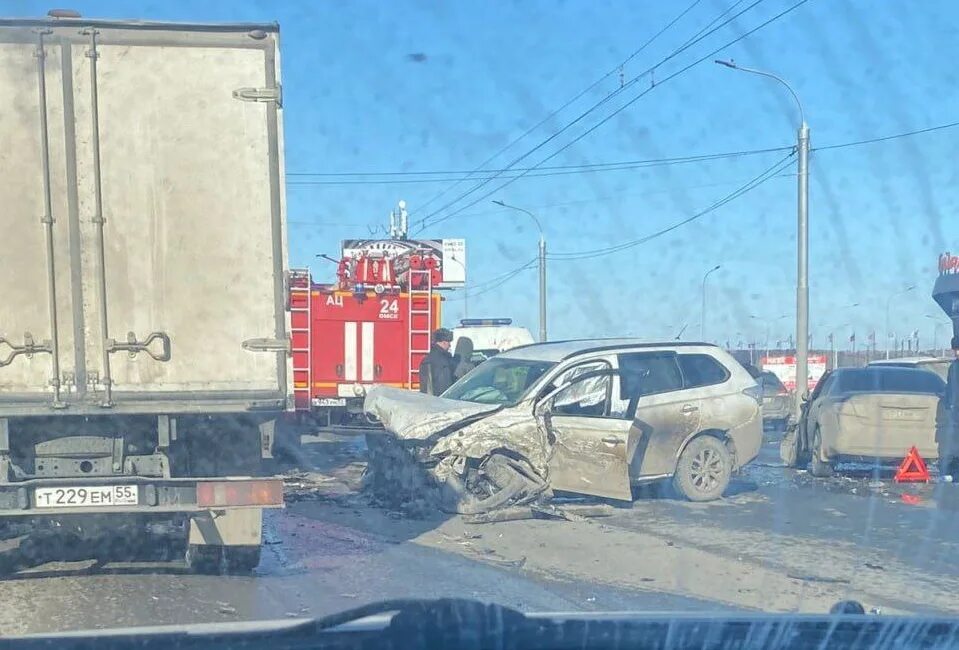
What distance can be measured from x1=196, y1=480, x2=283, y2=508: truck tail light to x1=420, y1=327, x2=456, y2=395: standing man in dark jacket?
6.12 meters

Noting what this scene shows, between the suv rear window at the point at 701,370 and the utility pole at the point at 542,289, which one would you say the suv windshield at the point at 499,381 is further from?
the utility pole at the point at 542,289

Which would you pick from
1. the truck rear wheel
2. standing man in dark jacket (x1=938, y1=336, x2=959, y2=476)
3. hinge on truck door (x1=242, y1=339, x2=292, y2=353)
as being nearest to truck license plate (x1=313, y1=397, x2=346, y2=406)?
standing man in dark jacket (x1=938, y1=336, x2=959, y2=476)

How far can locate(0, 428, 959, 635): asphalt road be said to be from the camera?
267 inches

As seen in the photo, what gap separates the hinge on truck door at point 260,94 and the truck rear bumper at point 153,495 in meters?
2.27

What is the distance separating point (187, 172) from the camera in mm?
6871

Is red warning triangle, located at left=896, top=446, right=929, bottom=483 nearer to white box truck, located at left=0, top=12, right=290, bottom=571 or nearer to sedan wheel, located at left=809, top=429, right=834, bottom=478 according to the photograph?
sedan wheel, located at left=809, top=429, right=834, bottom=478

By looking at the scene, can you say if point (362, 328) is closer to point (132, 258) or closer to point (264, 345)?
point (264, 345)

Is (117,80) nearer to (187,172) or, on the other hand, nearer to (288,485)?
(187,172)

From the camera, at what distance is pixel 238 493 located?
7020 mm

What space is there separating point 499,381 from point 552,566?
136 inches

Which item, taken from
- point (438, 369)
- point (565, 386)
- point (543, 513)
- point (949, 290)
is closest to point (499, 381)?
point (565, 386)

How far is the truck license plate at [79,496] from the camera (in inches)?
267

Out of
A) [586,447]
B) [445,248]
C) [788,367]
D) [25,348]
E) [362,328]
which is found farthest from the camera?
[445,248]

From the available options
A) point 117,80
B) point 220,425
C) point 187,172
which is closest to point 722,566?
point 220,425
